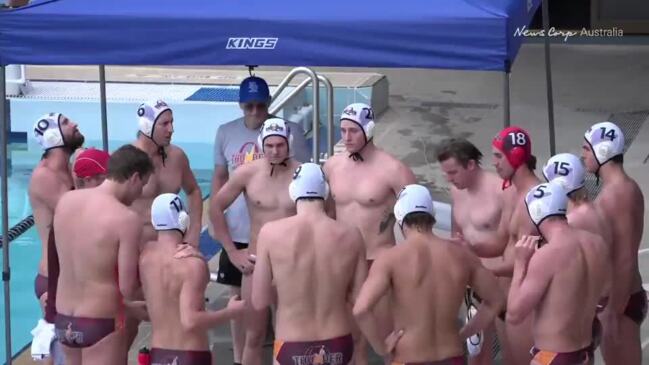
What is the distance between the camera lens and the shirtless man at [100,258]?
644cm

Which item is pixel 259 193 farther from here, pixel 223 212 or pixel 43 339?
pixel 43 339

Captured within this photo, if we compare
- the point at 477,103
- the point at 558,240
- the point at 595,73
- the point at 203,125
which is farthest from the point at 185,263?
the point at 595,73

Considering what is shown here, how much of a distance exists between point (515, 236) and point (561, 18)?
1514cm

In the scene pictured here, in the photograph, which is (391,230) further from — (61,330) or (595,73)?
(595,73)

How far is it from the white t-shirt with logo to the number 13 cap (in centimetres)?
170

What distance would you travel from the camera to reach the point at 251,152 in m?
8.30

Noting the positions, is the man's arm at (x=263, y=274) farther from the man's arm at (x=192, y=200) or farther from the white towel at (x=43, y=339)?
the man's arm at (x=192, y=200)

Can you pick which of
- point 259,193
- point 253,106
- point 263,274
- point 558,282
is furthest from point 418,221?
point 253,106

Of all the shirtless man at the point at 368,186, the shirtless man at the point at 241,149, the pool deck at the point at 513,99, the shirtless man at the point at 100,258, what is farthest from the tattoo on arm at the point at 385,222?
the pool deck at the point at 513,99

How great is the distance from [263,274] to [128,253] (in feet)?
2.23

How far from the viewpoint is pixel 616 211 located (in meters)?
6.93

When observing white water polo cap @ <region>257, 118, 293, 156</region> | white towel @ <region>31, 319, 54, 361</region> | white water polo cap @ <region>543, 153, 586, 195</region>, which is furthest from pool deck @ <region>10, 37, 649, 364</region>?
white towel @ <region>31, 319, 54, 361</region>

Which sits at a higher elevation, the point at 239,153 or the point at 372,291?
the point at 239,153

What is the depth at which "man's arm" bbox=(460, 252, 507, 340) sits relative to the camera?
6.21 meters
